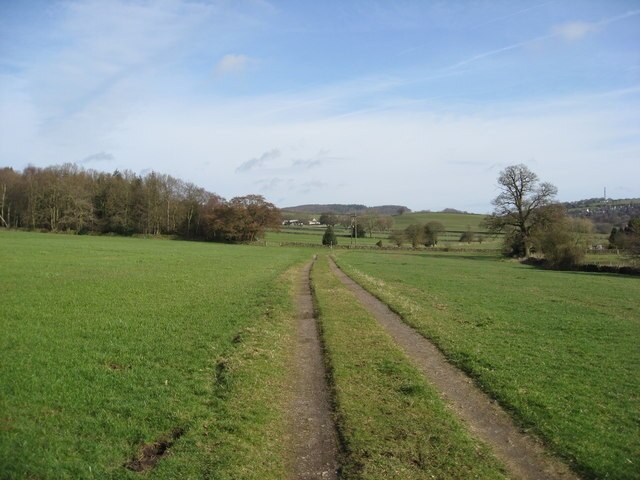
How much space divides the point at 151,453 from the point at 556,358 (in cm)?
1068

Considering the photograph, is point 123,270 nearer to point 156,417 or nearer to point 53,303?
point 53,303

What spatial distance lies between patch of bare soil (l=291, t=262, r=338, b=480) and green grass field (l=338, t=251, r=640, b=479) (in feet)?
11.5

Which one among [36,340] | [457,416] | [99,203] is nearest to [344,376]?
[457,416]

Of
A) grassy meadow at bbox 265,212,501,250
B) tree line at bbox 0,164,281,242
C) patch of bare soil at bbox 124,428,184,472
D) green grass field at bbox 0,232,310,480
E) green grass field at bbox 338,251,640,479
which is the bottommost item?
green grass field at bbox 338,251,640,479

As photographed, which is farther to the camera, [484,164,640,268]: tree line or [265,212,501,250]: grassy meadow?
[265,212,501,250]: grassy meadow

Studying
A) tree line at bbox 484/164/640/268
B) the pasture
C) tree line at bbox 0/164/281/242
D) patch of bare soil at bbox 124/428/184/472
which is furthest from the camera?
tree line at bbox 0/164/281/242

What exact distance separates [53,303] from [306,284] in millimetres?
14901

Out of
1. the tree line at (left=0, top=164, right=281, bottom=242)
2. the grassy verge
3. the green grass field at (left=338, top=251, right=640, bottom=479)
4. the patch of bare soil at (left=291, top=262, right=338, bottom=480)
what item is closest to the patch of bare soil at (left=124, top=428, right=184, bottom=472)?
the patch of bare soil at (left=291, top=262, right=338, bottom=480)

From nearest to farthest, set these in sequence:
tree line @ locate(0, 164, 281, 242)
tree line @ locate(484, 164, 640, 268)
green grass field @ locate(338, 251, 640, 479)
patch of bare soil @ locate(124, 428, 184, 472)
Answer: patch of bare soil @ locate(124, 428, 184, 472)
green grass field @ locate(338, 251, 640, 479)
tree line @ locate(484, 164, 640, 268)
tree line @ locate(0, 164, 281, 242)

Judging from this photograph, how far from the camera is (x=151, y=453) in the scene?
21.6ft

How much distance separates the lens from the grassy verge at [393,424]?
20.6ft

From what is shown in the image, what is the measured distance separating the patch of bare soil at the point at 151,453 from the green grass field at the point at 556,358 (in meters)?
5.92

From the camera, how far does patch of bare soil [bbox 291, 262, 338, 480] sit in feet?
20.6

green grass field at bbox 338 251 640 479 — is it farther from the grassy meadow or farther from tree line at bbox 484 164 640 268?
the grassy meadow
